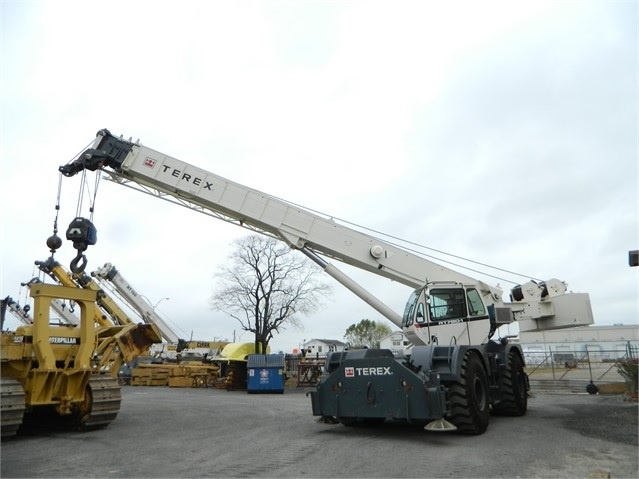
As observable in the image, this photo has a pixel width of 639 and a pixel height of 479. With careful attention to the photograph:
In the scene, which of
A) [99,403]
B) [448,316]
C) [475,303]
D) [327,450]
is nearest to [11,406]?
[99,403]

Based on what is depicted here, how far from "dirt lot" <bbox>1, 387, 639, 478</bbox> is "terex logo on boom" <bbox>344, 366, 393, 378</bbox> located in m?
1.07

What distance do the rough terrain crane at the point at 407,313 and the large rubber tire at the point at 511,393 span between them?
0.08 feet

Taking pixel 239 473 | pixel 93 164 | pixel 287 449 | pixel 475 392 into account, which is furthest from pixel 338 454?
pixel 93 164

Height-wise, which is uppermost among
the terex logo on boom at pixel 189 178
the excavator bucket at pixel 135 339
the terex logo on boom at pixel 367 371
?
the terex logo on boom at pixel 189 178

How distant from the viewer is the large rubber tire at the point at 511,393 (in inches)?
437

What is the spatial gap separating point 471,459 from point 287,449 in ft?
9.07

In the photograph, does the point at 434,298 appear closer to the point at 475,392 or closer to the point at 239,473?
the point at 475,392

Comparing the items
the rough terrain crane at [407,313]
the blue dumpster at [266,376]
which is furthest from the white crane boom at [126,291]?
the rough terrain crane at [407,313]

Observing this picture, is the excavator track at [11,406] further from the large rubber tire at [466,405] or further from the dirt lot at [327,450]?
the large rubber tire at [466,405]

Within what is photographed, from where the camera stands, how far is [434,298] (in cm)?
1086

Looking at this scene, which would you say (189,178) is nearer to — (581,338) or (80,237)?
(80,237)

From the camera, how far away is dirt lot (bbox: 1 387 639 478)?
6234mm

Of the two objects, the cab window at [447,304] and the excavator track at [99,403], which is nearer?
the excavator track at [99,403]

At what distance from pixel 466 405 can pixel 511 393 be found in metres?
3.58
